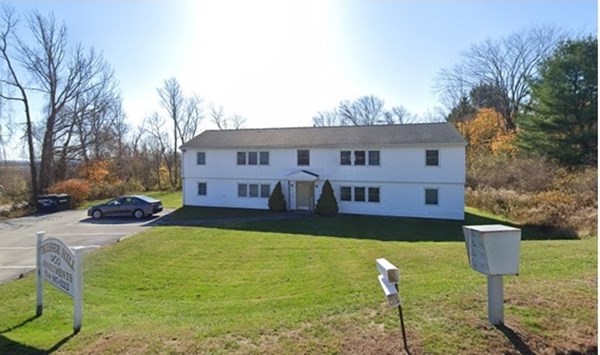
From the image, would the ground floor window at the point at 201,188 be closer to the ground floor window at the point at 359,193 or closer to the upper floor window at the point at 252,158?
the upper floor window at the point at 252,158

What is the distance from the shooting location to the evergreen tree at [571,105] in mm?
26141

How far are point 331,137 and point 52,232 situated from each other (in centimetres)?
1766

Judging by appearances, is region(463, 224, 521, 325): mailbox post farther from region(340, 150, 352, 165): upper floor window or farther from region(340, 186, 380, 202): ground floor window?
region(340, 150, 352, 165): upper floor window

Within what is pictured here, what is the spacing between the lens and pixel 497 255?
4.52 metres

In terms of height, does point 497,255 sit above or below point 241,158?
below

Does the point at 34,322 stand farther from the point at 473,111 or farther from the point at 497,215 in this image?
the point at 473,111

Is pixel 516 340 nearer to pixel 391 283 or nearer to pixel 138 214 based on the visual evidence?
pixel 391 283

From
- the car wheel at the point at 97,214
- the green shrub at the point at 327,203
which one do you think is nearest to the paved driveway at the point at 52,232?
the car wheel at the point at 97,214

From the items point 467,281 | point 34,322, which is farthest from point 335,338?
point 34,322

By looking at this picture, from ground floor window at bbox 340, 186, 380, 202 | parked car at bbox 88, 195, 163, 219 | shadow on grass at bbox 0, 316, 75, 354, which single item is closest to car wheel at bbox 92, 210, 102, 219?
parked car at bbox 88, 195, 163, 219

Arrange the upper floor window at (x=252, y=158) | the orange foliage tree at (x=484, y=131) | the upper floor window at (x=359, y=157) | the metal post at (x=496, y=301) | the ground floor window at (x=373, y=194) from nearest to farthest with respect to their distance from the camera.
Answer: the metal post at (x=496, y=301) → the ground floor window at (x=373, y=194) → the upper floor window at (x=359, y=157) → the upper floor window at (x=252, y=158) → the orange foliage tree at (x=484, y=131)

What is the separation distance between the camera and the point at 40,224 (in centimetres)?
2295

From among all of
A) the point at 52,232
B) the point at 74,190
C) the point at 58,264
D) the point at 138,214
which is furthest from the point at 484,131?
the point at 58,264

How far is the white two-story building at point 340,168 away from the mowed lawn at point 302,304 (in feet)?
35.1
